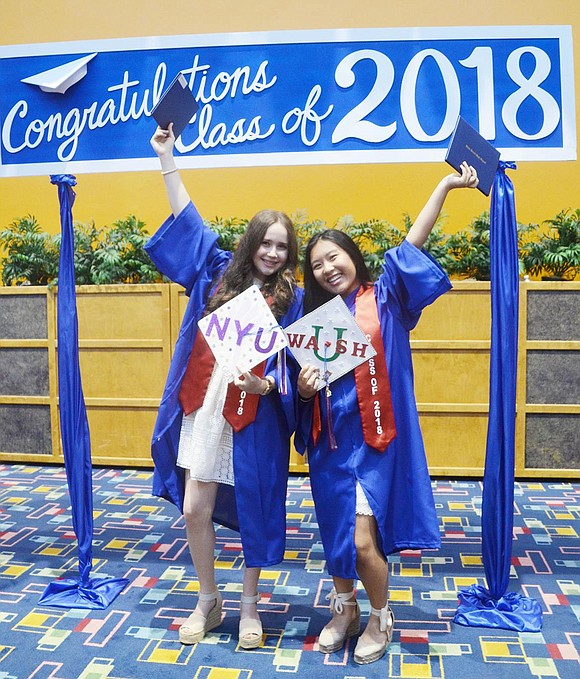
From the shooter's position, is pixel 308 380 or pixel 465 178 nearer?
pixel 308 380

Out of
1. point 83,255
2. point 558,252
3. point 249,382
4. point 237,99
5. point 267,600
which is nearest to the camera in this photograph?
point 249,382

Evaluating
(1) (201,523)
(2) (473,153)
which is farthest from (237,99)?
(1) (201,523)

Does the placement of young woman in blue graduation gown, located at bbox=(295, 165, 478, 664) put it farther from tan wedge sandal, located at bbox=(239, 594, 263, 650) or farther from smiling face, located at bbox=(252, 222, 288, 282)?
tan wedge sandal, located at bbox=(239, 594, 263, 650)

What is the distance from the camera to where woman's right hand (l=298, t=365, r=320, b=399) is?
6.65 feet

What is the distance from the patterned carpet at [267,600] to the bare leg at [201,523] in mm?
230

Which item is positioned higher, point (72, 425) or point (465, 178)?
point (465, 178)

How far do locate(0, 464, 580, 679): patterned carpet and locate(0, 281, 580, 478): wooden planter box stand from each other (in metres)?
0.37

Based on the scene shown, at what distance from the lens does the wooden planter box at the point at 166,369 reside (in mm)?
3986

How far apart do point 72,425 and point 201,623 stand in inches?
34.1

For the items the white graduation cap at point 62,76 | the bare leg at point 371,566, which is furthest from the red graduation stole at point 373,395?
the white graduation cap at point 62,76

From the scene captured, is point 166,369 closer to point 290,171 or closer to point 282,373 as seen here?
point 290,171

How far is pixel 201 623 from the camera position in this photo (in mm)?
2238

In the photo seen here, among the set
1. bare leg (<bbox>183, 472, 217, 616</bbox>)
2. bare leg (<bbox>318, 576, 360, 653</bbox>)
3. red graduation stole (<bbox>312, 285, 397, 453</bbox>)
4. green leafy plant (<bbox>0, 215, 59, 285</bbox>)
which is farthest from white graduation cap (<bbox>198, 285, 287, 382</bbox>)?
green leafy plant (<bbox>0, 215, 59, 285</bbox>)

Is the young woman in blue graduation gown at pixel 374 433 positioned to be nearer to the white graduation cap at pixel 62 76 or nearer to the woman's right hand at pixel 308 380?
the woman's right hand at pixel 308 380
